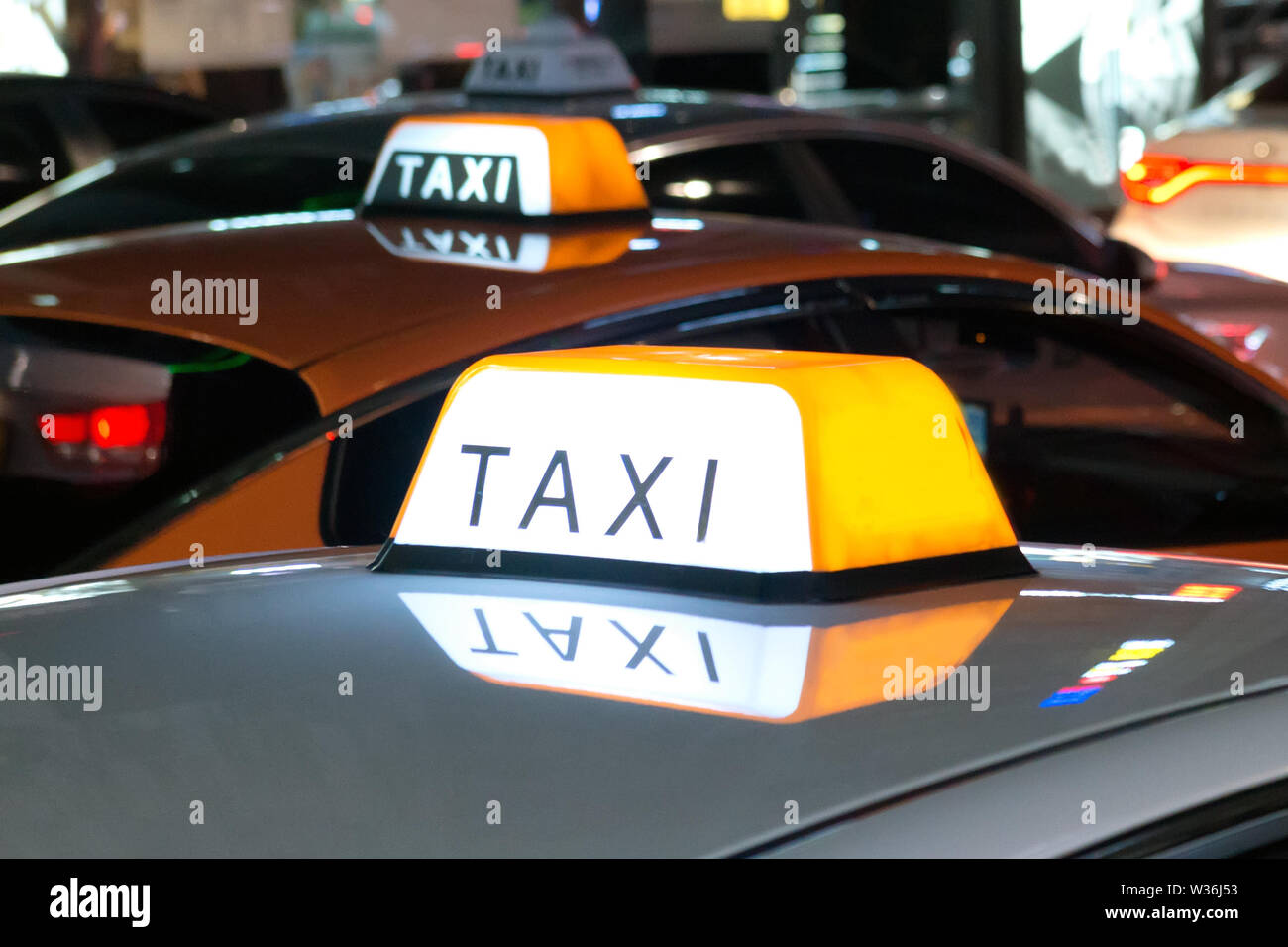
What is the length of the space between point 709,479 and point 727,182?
10.1ft

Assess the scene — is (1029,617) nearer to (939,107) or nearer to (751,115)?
(751,115)

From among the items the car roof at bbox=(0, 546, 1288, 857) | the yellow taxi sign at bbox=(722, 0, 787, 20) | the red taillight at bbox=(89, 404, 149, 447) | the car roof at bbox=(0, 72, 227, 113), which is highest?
the yellow taxi sign at bbox=(722, 0, 787, 20)

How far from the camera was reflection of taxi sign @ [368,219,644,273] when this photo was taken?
8.45 feet

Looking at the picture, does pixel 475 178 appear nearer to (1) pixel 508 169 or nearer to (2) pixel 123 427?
(1) pixel 508 169

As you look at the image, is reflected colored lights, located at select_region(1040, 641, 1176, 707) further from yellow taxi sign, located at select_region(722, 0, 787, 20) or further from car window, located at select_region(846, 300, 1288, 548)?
yellow taxi sign, located at select_region(722, 0, 787, 20)

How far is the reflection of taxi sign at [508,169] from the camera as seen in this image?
287 centimetres

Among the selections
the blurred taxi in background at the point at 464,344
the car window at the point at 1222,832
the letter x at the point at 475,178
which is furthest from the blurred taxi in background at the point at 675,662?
the letter x at the point at 475,178

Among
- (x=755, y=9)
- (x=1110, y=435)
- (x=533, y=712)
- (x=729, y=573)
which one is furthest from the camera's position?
(x=755, y=9)

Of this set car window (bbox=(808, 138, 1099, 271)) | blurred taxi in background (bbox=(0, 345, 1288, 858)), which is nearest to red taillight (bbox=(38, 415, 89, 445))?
blurred taxi in background (bbox=(0, 345, 1288, 858))

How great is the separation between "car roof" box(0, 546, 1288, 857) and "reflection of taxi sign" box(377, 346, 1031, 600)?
0.03 m

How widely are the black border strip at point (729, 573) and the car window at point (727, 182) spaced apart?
2.77 metres

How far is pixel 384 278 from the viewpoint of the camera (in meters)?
2.49

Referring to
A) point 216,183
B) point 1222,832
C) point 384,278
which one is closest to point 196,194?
point 216,183
